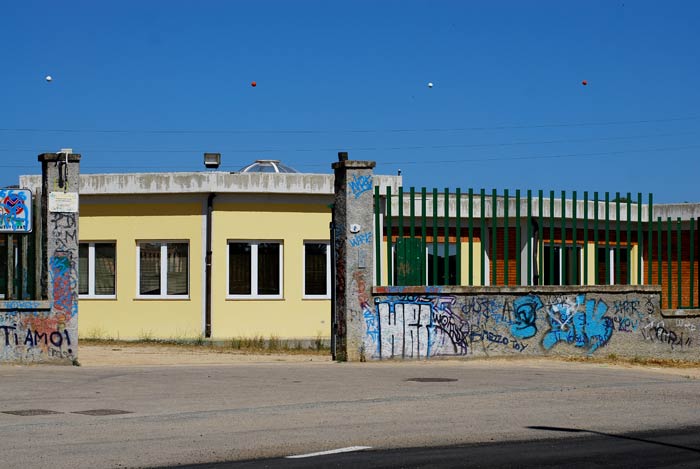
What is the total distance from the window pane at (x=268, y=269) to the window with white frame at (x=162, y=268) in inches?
72.4

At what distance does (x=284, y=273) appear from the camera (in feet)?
94.8

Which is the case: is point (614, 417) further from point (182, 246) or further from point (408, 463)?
point (182, 246)

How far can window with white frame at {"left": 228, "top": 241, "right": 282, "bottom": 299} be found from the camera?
28812 mm

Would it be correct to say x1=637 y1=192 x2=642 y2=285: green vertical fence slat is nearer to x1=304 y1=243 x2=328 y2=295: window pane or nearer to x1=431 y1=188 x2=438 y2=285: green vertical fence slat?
x1=431 y1=188 x2=438 y2=285: green vertical fence slat

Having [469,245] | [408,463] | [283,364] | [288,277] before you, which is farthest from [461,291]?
[408,463]

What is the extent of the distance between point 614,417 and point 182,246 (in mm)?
17796

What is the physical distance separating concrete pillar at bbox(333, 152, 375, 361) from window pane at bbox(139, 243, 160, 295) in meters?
10.2

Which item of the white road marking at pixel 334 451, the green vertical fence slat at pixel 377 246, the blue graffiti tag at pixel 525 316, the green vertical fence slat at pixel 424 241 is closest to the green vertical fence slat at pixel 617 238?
the blue graffiti tag at pixel 525 316

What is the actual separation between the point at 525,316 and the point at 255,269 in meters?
9.98

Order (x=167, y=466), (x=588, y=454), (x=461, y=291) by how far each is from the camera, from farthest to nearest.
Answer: (x=461, y=291) < (x=588, y=454) < (x=167, y=466)

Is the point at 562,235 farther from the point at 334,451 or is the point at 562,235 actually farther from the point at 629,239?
the point at 334,451

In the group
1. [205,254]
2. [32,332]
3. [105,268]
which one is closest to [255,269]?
[205,254]

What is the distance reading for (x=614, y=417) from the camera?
12734 mm

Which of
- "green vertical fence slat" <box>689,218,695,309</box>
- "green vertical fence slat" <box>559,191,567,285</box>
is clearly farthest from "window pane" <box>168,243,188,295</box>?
"green vertical fence slat" <box>689,218,695,309</box>
